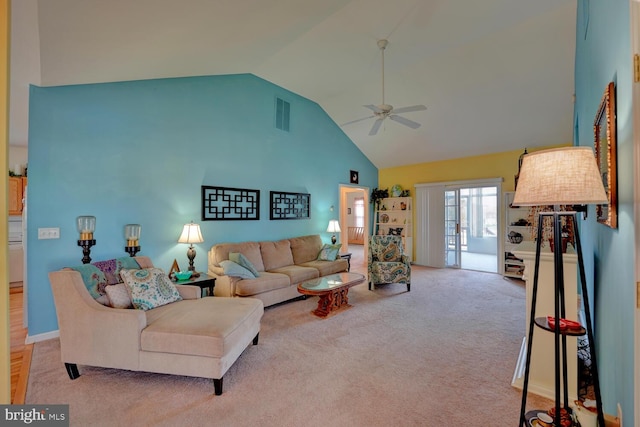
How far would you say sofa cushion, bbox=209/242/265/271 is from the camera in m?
4.10

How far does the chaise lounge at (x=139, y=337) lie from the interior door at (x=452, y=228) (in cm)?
585

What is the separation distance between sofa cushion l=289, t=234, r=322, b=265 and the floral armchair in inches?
41.6

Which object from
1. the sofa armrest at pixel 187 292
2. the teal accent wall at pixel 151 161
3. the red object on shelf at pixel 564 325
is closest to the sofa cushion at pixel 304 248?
the teal accent wall at pixel 151 161

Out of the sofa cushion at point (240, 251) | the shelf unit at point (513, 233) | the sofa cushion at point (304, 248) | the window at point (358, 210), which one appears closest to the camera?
the sofa cushion at point (240, 251)

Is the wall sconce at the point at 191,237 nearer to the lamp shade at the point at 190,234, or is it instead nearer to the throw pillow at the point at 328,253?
the lamp shade at the point at 190,234

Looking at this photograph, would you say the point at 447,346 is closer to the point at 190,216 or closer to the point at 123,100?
the point at 190,216

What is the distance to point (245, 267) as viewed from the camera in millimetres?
3861

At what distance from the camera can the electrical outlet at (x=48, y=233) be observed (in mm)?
2955

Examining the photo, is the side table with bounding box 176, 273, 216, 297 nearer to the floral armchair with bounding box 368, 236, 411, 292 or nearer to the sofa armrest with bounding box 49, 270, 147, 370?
the sofa armrest with bounding box 49, 270, 147, 370

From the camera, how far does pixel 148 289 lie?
2.57 meters

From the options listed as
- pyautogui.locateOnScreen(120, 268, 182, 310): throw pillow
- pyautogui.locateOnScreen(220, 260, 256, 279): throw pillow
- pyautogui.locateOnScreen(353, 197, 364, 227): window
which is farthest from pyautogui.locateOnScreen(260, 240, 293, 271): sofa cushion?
pyautogui.locateOnScreen(353, 197, 364, 227): window

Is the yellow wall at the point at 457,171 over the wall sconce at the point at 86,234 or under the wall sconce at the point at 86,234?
over

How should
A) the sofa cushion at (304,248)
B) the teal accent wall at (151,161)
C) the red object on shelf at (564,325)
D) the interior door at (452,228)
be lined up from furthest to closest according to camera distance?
the interior door at (452,228) < the sofa cushion at (304,248) < the teal accent wall at (151,161) < the red object on shelf at (564,325)

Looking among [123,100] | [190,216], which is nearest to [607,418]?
[190,216]
